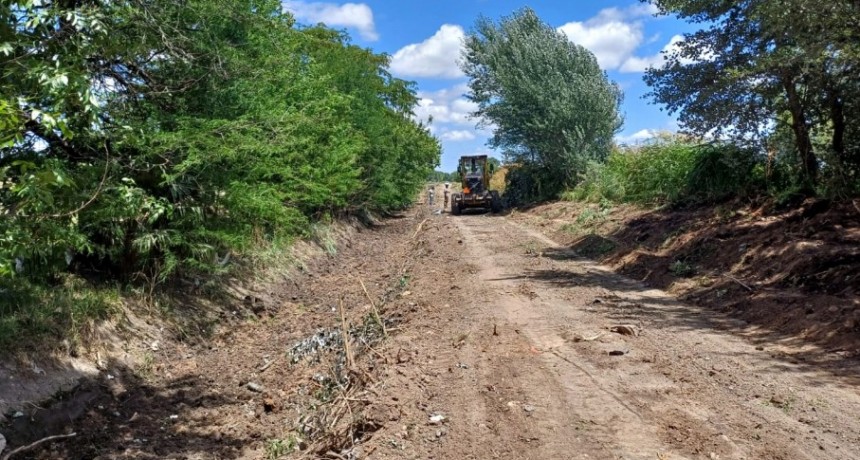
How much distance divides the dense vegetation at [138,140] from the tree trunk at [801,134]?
32.4 ft

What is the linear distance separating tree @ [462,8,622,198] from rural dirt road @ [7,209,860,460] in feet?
68.1

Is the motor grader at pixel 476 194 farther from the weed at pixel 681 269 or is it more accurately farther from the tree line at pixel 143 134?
the weed at pixel 681 269

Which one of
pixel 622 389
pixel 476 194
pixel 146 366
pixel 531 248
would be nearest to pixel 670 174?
pixel 531 248

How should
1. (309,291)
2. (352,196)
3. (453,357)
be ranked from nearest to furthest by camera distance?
(453,357) → (309,291) → (352,196)

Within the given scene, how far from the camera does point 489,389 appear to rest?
632cm

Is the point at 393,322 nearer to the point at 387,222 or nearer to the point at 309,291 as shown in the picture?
the point at 309,291

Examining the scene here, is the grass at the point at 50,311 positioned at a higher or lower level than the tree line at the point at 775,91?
lower

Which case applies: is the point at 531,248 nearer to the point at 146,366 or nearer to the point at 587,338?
the point at 587,338

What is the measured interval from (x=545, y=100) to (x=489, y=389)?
27.3 meters

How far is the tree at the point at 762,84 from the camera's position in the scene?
11977 mm

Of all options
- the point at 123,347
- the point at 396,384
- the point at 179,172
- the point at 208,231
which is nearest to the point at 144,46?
the point at 179,172

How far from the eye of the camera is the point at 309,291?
14797 mm

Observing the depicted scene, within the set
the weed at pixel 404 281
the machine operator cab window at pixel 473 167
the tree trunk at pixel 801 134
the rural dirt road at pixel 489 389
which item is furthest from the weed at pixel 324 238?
the machine operator cab window at pixel 473 167

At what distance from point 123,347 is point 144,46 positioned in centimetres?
396
